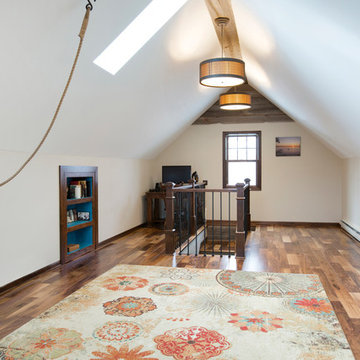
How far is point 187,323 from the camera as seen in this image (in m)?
2.88

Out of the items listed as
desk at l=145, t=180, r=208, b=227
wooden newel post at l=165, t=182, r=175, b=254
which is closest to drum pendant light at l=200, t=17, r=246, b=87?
wooden newel post at l=165, t=182, r=175, b=254

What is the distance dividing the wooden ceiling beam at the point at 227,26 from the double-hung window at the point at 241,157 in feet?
8.02

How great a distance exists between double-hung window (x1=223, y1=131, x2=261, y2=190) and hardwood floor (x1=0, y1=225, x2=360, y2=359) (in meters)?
1.42

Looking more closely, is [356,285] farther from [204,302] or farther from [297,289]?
[204,302]

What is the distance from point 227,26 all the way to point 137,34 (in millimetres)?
1332

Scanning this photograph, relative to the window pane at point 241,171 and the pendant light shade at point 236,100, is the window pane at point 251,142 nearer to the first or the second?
the window pane at point 241,171

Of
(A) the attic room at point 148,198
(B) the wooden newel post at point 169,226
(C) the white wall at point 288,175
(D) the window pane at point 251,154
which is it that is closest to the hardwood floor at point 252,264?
(A) the attic room at point 148,198

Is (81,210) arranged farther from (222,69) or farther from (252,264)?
(222,69)

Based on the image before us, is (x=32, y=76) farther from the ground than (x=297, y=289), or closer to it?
farther from the ground

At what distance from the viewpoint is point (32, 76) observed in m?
3.13

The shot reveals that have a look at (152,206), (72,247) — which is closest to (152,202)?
(152,206)

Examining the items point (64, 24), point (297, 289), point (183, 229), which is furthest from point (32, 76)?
point (183, 229)

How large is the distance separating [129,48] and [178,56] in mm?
1064

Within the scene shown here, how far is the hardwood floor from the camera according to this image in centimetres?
315
